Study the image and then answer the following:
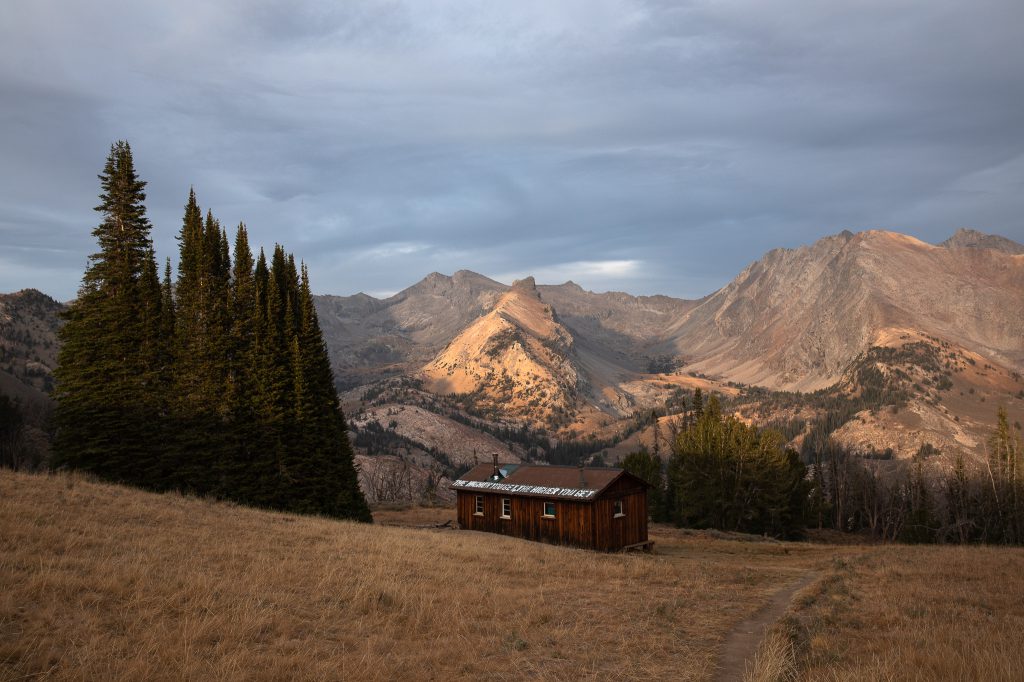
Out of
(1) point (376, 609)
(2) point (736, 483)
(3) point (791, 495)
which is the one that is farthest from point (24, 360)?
(1) point (376, 609)

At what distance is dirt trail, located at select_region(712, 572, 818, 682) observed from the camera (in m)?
12.5

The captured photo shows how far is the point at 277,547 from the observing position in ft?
69.9

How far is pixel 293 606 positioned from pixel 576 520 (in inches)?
1245

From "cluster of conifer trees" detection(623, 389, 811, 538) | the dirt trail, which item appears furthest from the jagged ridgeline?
"cluster of conifer trees" detection(623, 389, 811, 538)

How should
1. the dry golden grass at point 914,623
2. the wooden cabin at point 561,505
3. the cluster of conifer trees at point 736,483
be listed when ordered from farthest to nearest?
the cluster of conifer trees at point 736,483 → the wooden cabin at point 561,505 → the dry golden grass at point 914,623

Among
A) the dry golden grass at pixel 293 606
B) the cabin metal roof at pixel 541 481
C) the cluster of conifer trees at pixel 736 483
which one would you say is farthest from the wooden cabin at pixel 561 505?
the cluster of conifer trees at pixel 736 483

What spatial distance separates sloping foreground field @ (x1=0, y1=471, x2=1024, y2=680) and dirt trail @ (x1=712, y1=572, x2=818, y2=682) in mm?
278

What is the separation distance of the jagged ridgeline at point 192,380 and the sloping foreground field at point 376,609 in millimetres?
14612

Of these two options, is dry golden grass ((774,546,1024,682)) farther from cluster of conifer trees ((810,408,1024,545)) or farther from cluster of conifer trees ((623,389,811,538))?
cluster of conifer trees ((810,408,1024,545))

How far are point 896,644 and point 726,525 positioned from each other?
7105 cm

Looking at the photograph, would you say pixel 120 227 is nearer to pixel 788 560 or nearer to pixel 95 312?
pixel 95 312

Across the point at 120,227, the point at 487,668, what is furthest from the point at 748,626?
the point at 120,227

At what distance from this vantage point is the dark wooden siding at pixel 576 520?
1694 inches

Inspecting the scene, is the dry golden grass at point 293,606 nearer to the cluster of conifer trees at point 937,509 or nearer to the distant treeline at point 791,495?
the distant treeline at point 791,495
